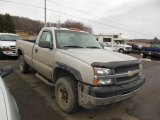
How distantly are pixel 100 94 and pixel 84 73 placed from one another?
1.57 ft

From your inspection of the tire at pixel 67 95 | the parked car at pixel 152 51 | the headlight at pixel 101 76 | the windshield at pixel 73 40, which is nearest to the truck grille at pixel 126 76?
the headlight at pixel 101 76

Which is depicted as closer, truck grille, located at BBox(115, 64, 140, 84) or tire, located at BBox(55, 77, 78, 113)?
truck grille, located at BBox(115, 64, 140, 84)

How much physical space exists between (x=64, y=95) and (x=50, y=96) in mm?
1057

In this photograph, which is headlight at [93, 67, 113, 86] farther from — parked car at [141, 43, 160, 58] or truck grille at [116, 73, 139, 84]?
parked car at [141, 43, 160, 58]

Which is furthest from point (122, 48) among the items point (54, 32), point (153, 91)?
point (54, 32)

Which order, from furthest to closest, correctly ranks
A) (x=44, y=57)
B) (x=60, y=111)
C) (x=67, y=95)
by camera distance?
(x=44, y=57) < (x=60, y=111) < (x=67, y=95)

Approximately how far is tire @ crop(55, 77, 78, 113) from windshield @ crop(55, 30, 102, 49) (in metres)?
1.01

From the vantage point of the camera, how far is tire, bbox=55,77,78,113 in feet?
12.6

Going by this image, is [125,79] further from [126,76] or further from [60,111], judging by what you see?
[60,111]

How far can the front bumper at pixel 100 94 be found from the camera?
3.37 m

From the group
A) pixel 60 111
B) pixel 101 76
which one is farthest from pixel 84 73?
pixel 60 111

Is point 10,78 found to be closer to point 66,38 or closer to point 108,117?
point 66,38

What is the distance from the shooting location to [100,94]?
336cm

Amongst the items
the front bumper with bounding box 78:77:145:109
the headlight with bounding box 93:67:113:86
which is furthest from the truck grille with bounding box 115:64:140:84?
the headlight with bounding box 93:67:113:86
